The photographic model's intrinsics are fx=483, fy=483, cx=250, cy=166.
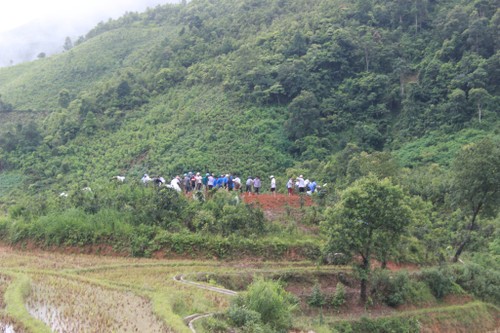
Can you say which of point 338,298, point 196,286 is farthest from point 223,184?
point 196,286

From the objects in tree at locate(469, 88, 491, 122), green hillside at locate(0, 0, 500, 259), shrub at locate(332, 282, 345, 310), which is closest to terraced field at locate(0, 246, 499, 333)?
shrub at locate(332, 282, 345, 310)

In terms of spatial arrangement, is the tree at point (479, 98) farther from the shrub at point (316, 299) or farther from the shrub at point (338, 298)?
the shrub at point (316, 299)

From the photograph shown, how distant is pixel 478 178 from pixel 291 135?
2031cm

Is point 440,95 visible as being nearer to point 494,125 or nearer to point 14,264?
point 494,125

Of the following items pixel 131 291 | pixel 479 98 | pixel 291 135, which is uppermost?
pixel 131 291

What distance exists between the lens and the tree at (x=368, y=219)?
1723 cm

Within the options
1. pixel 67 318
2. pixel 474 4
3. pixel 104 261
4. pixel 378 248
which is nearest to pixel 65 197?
pixel 104 261

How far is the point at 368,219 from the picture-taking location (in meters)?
17.3

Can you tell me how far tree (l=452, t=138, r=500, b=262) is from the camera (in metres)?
21.6

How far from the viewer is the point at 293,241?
21.4 meters

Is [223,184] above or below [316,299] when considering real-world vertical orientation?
above

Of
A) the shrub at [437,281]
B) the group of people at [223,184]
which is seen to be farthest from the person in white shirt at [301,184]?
the shrub at [437,281]

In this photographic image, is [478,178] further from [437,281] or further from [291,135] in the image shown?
[291,135]

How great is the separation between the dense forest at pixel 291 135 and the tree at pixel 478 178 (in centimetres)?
6
